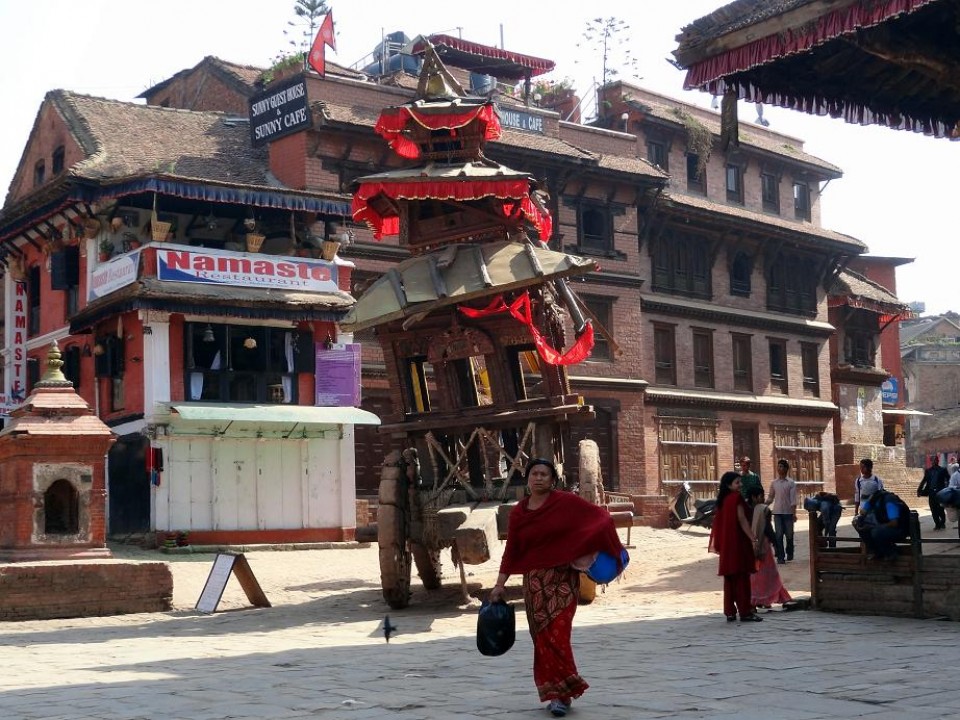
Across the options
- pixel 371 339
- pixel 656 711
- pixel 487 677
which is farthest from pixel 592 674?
pixel 371 339

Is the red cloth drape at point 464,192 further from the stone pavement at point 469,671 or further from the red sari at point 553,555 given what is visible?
the red sari at point 553,555

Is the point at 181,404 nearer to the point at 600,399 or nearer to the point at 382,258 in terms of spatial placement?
the point at 382,258

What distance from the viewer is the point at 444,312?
18.0m

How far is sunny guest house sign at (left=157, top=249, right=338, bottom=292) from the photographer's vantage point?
96.6 feet

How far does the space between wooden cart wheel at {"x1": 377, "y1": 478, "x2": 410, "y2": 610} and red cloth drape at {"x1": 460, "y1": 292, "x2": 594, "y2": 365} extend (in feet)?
7.89

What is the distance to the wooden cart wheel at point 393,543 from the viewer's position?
56.1ft

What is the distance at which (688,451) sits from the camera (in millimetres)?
40406

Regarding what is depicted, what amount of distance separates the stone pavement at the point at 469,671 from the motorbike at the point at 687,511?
17.6m

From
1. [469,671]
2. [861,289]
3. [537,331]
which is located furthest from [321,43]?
[469,671]

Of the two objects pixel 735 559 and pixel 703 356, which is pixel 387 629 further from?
pixel 703 356

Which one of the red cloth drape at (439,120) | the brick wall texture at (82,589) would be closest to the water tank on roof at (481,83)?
the red cloth drape at (439,120)

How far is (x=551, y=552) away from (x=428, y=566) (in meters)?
9.35

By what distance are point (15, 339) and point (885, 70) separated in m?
26.7

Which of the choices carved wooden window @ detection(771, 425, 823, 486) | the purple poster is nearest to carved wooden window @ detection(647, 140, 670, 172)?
carved wooden window @ detection(771, 425, 823, 486)
